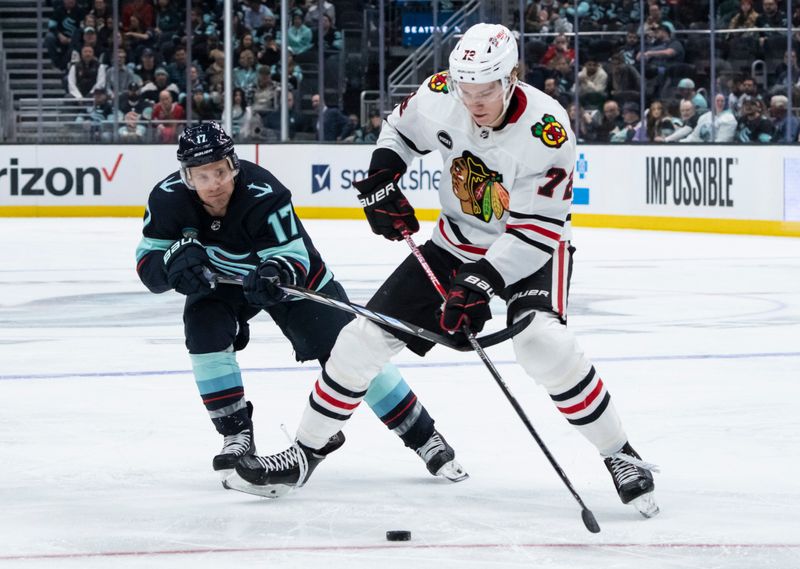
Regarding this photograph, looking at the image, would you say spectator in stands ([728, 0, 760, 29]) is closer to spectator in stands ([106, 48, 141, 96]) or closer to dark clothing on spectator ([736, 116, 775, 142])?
dark clothing on spectator ([736, 116, 775, 142])

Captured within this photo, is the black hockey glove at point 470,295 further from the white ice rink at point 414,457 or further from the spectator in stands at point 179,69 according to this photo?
the spectator in stands at point 179,69

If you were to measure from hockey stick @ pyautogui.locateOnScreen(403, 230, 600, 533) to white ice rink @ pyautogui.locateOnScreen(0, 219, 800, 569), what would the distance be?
0.12ft

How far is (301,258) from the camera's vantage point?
333cm

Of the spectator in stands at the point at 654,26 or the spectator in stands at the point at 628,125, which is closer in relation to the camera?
the spectator in stands at the point at 628,125

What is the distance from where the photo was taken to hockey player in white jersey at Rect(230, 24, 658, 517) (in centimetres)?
298

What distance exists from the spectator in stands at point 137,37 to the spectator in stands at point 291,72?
1448mm

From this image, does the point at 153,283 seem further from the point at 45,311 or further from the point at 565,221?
the point at 45,311

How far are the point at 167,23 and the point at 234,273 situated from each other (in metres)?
12.8

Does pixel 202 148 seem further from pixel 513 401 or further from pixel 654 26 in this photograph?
pixel 654 26

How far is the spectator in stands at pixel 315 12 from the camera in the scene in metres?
15.2

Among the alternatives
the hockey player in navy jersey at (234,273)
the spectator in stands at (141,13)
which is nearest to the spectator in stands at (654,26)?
the spectator in stands at (141,13)

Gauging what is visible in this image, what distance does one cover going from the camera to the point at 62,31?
1608cm

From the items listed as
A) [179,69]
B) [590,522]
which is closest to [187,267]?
[590,522]

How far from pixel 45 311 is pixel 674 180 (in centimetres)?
656
